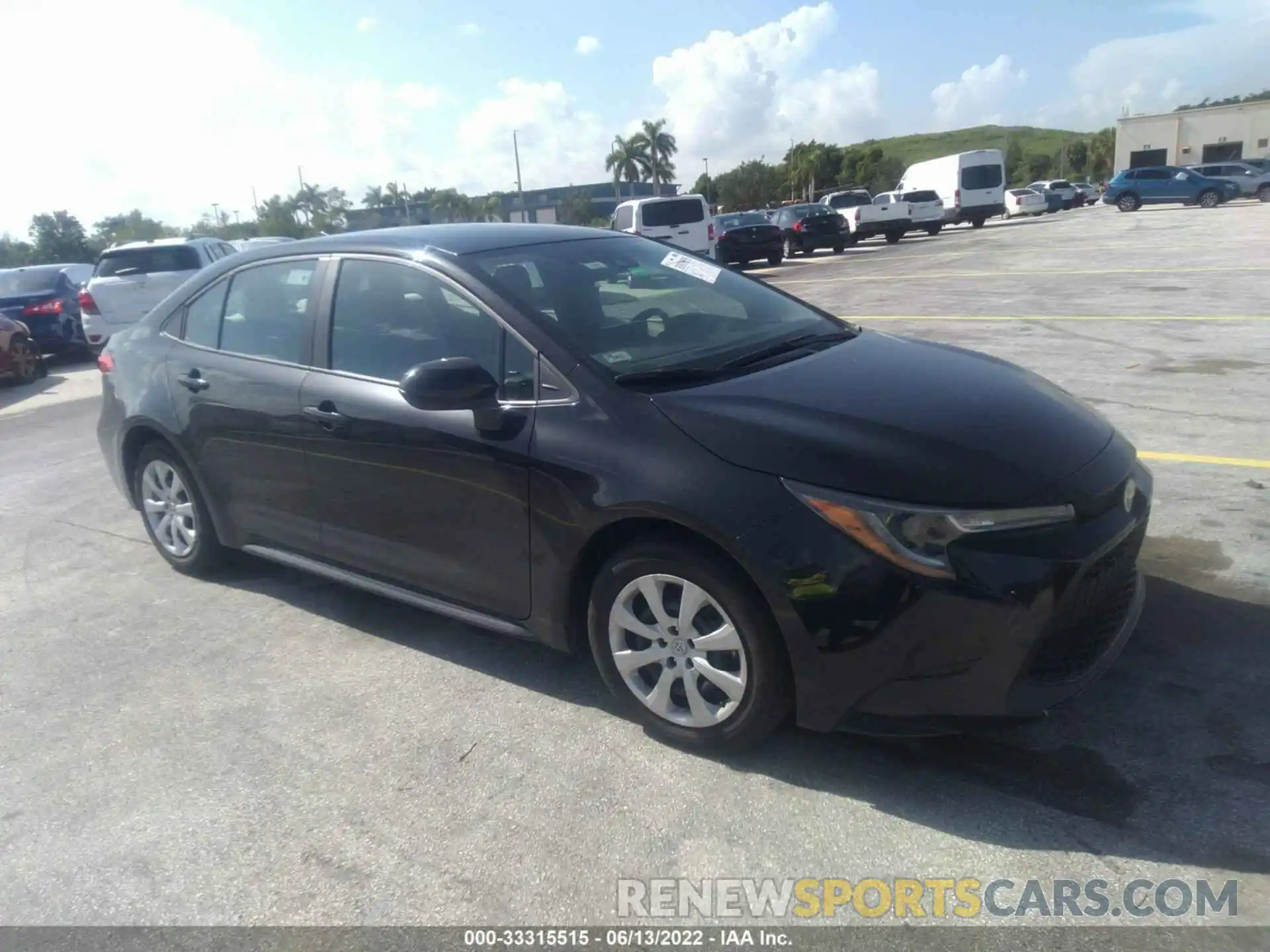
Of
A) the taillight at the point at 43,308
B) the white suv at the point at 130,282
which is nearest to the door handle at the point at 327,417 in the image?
the white suv at the point at 130,282

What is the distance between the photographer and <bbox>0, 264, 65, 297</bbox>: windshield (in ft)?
52.2

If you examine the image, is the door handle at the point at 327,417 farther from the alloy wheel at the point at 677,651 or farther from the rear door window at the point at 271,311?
the alloy wheel at the point at 677,651

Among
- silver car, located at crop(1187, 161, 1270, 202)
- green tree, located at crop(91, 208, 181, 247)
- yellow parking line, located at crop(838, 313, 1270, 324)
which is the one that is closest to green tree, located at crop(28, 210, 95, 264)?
green tree, located at crop(91, 208, 181, 247)

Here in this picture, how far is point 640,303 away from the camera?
4012 mm

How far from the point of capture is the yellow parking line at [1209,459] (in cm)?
570

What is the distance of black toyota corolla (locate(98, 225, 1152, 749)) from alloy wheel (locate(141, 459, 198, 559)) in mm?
333

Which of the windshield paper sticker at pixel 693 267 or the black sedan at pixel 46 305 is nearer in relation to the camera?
the windshield paper sticker at pixel 693 267

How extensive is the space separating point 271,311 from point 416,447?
4.31 ft

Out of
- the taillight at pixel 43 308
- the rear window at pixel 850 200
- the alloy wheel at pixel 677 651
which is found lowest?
the alloy wheel at pixel 677 651

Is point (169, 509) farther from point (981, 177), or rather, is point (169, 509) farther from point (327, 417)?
point (981, 177)

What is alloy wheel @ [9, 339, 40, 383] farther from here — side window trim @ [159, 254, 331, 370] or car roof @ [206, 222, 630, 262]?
car roof @ [206, 222, 630, 262]

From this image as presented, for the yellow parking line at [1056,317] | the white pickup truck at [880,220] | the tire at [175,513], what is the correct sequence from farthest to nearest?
the white pickup truck at [880,220] < the yellow parking line at [1056,317] < the tire at [175,513]

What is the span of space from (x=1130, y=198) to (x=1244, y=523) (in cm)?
4195

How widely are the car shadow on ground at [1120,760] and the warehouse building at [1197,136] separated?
80269 mm
